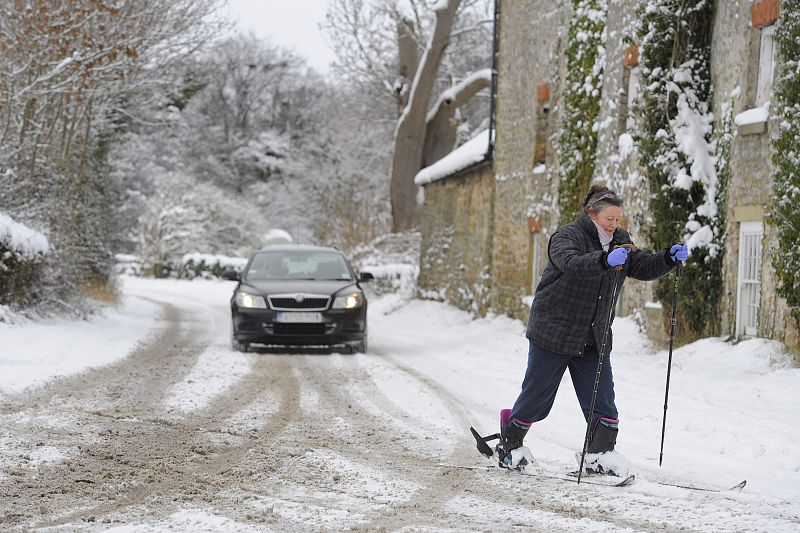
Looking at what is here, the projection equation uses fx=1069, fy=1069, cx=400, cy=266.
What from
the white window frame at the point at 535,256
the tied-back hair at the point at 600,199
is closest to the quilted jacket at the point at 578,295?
the tied-back hair at the point at 600,199

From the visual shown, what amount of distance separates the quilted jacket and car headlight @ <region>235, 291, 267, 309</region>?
8.60 m

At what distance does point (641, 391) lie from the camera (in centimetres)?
1107

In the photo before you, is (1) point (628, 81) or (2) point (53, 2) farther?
(2) point (53, 2)

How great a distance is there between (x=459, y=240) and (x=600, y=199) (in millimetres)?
17830

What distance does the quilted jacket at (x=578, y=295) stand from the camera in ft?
21.1

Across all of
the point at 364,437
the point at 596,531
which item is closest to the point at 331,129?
the point at 364,437

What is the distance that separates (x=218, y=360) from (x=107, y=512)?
28.2 feet

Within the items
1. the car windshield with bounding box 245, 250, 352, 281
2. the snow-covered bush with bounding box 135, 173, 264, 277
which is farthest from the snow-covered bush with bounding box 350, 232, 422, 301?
the snow-covered bush with bounding box 135, 173, 264, 277

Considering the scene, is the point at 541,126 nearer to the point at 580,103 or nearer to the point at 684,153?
the point at 580,103

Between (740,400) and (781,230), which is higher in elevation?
(781,230)

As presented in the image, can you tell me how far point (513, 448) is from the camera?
6684 mm

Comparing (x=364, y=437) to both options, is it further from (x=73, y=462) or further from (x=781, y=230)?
(x=781, y=230)

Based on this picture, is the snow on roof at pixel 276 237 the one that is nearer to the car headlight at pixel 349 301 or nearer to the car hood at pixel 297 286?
the car hood at pixel 297 286

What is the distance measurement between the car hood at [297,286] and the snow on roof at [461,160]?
292 inches
